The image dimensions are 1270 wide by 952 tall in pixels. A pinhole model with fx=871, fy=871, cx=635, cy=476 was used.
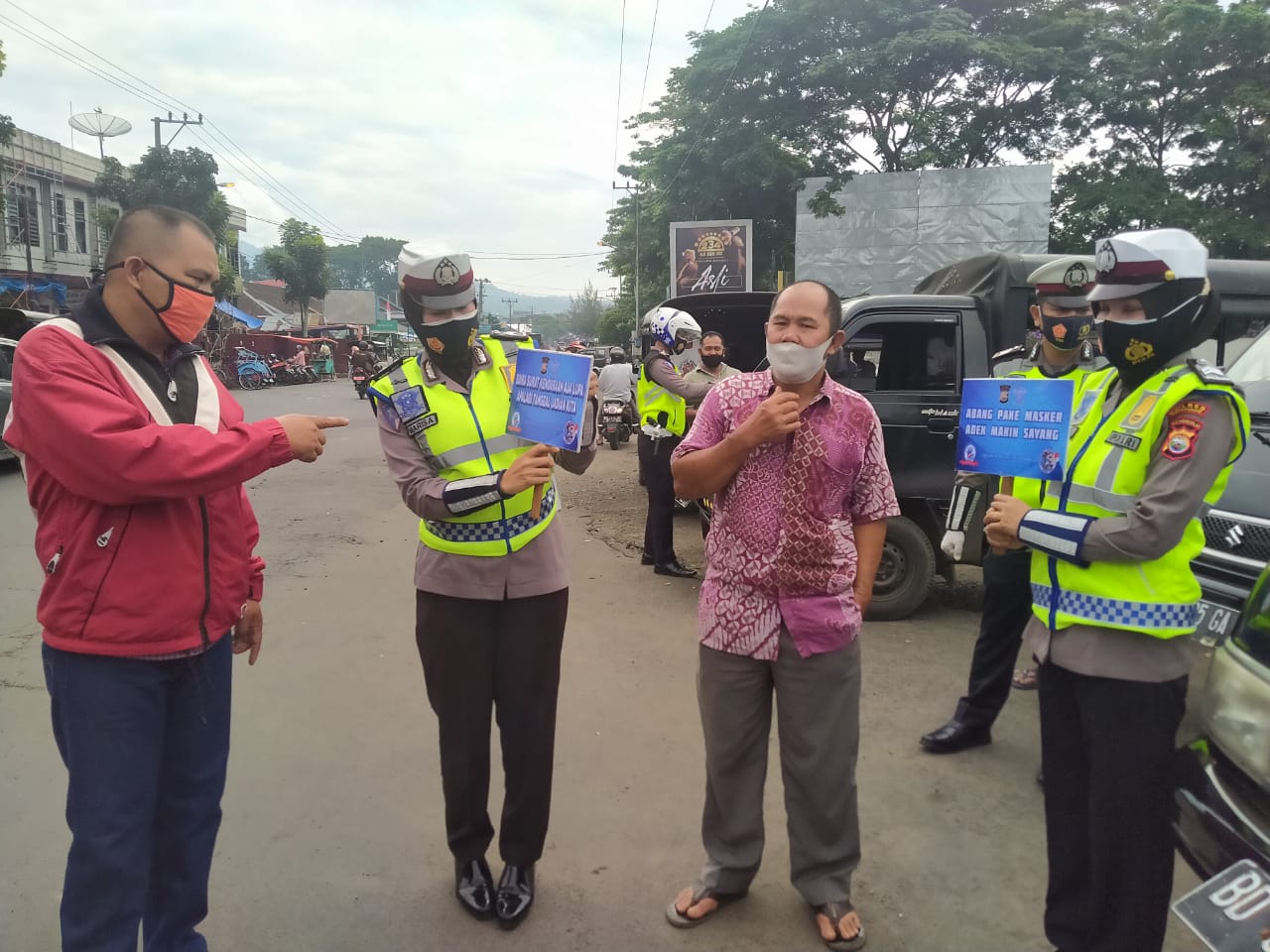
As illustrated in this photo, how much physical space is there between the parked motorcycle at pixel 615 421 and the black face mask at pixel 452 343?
10517 millimetres

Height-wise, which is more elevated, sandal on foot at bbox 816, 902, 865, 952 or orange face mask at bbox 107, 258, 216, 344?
orange face mask at bbox 107, 258, 216, 344

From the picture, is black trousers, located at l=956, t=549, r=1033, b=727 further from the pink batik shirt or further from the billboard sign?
the billboard sign

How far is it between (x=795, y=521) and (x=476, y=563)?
3.06 feet

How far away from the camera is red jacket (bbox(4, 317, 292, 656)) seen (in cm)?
183

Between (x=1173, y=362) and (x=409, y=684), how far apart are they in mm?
3641

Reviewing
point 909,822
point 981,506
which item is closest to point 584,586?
point 981,506

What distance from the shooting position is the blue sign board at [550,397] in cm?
232

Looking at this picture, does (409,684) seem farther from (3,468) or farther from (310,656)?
(3,468)

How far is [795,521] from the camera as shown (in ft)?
7.97

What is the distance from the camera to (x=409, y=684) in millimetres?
4453

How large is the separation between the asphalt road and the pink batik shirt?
0.96 meters

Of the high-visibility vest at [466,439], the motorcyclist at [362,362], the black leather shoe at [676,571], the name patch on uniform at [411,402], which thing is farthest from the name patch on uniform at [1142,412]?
the motorcyclist at [362,362]

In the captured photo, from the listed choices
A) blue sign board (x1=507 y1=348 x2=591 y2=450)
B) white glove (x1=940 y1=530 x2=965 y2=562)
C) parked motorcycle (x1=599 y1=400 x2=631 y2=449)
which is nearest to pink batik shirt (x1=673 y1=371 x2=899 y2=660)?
blue sign board (x1=507 y1=348 x2=591 y2=450)

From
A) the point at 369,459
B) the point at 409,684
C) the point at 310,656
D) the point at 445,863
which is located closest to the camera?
the point at 445,863
